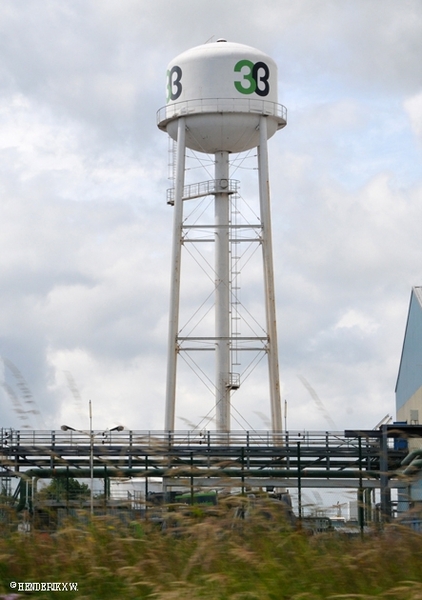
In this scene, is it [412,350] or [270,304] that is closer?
[270,304]

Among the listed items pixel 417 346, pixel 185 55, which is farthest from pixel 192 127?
pixel 417 346

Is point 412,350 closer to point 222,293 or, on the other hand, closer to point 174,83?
point 222,293

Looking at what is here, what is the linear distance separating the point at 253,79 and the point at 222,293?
8.57m

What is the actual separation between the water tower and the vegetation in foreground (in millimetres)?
33862

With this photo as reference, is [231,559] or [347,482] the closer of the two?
[231,559]

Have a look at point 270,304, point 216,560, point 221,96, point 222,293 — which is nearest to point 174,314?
point 222,293

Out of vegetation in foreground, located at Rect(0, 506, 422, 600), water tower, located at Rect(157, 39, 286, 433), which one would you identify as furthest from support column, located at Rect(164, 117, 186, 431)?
vegetation in foreground, located at Rect(0, 506, 422, 600)

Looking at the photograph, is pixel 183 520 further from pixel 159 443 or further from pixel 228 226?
pixel 228 226

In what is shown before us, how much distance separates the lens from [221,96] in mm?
43719

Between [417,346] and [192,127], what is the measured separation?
1198cm

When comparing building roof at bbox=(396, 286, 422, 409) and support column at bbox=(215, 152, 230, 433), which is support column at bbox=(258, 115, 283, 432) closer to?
support column at bbox=(215, 152, 230, 433)

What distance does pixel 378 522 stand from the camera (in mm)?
8109

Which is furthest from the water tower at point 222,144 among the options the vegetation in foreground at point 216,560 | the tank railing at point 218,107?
the vegetation in foreground at point 216,560

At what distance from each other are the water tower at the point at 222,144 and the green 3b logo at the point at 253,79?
4 centimetres
